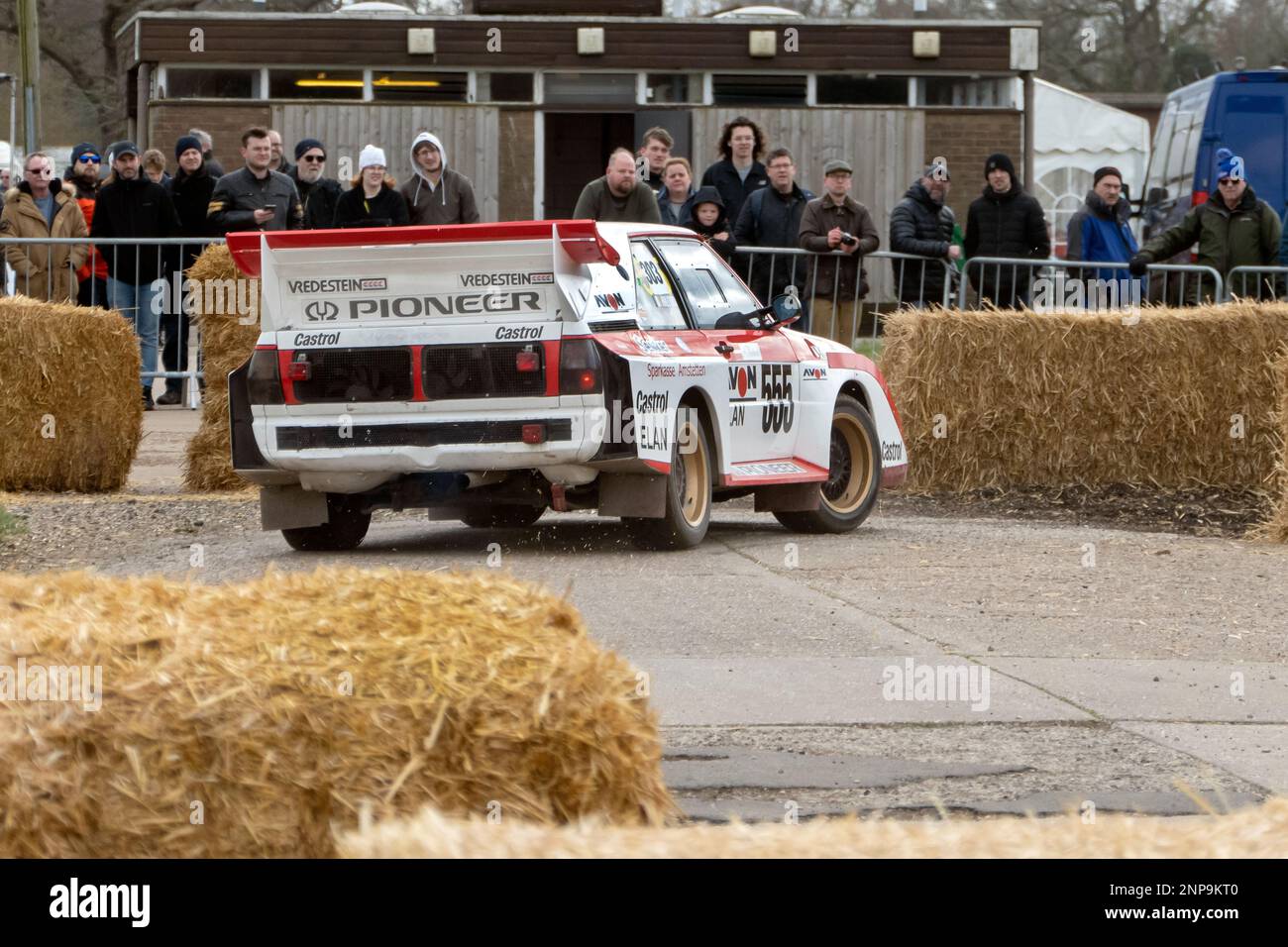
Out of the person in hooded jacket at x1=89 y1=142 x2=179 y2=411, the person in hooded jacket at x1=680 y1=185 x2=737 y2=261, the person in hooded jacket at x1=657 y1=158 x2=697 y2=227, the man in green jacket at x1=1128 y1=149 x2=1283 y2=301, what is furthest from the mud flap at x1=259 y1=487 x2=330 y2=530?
the man in green jacket at x1=1128 y1=149 x2=1283 y2=301

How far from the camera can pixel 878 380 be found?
40.9ft

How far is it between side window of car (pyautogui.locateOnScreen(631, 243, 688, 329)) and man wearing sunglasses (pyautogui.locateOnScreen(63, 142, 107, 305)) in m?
7.55

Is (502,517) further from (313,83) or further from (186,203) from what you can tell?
(313,83)

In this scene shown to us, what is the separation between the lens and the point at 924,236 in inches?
647

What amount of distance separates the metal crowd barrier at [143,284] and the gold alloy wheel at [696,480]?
7052 mm

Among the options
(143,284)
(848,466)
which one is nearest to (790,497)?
(848,466)

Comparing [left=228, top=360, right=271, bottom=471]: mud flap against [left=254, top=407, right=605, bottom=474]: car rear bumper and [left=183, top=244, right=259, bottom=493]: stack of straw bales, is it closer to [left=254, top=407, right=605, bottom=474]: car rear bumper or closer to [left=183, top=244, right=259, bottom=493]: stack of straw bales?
[left=254, top=407, right=605, bottom=474]: car rear bumper

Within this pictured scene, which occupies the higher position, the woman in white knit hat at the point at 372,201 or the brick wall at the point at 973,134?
the brick wall at the point at 973,134

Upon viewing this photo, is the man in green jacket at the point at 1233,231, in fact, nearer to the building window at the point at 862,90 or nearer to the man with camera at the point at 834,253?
the man with camera at the point at 834,253

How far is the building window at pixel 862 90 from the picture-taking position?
30234 millimetres

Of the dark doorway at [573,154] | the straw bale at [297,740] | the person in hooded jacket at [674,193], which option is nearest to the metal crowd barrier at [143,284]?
the person in hooded jacket at [674,193]

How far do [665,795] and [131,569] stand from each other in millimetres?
6468
